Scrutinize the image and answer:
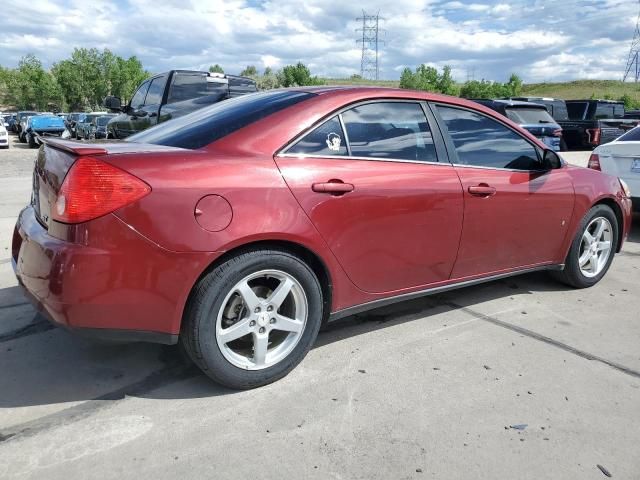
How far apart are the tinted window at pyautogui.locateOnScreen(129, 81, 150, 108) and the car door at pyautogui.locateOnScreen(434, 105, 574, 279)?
322 inches

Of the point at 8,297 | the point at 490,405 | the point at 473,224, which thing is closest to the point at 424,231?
the point at 473,224

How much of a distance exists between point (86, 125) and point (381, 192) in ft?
92.1

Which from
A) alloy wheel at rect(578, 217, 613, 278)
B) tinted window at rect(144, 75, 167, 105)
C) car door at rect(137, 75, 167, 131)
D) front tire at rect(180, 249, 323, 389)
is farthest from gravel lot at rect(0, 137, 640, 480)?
tinted window at rect(144, 75, 167, 105)

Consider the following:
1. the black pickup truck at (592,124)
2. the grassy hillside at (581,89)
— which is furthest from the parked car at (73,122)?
the grassy hillside at (581,89)

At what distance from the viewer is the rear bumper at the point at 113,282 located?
8.11ft

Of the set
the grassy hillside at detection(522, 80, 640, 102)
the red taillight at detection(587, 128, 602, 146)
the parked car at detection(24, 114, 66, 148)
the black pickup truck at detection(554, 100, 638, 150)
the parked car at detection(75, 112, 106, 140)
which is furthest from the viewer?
the grassy hillside at detection(522, 80, 640, 102)

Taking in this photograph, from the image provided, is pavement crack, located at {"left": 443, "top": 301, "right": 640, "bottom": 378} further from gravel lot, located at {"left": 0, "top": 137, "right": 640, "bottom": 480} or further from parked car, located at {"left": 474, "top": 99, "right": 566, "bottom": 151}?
parked car, located at {"left": 474, "top": 99, "right": 566, "bottom": 151}

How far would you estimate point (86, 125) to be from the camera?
2792 centimetres

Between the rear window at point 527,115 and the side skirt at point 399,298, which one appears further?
the rear window at point 527,115

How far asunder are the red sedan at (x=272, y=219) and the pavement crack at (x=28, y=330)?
68 cm

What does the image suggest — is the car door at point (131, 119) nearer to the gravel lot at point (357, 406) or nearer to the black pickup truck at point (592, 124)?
the gravel lot at point (357, 406)

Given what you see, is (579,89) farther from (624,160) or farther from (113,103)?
(113,103)

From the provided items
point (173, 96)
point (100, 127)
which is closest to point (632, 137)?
point (173, 96)

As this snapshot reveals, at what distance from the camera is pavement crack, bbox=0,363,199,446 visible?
2.52 meters
